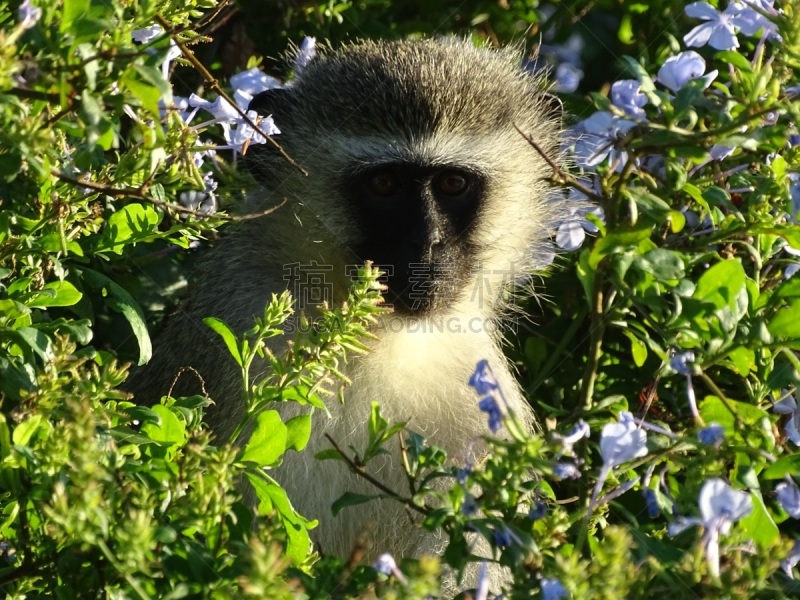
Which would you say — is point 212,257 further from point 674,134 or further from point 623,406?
point 674,134

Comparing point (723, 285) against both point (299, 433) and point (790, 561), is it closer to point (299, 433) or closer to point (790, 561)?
point (790, 561)

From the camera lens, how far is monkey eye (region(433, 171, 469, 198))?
3736mm

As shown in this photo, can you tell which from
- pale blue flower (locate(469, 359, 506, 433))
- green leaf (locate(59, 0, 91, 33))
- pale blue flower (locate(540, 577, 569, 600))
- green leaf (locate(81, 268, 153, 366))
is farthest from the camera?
green leaf (locate(81, 268, 153, 366))

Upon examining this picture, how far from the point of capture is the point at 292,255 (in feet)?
12.2

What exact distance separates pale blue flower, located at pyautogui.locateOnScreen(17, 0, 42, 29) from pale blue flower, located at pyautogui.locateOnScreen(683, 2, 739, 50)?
1790 millimetres

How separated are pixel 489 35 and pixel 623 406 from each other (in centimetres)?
283

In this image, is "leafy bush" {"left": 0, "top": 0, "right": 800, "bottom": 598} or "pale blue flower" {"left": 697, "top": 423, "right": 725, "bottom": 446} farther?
"pale blue flower" {"left": 697, "top": 423, "right": 725, "bottom": 446}

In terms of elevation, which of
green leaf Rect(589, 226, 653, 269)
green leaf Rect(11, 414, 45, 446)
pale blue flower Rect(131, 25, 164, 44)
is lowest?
green leaf Rect(589, 226, 653, 269)

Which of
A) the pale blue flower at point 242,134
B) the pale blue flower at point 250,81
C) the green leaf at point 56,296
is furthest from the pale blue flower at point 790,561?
the pale blue flower at point 250,81

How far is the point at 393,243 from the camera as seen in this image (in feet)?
11.5

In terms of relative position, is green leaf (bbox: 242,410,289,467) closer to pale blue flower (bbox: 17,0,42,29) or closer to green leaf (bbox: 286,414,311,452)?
green leaf (bbox: 286,414,311,452)

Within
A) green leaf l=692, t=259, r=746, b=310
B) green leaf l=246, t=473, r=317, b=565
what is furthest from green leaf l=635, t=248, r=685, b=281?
green leaf l=246, t=473, r=317, b=565

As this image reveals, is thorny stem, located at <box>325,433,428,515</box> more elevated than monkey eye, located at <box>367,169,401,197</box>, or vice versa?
thorny stem, located at <box>325,433,428,515</box>

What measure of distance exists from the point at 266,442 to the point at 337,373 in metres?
0.21
